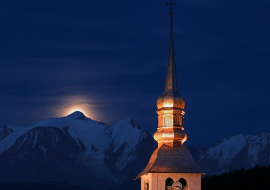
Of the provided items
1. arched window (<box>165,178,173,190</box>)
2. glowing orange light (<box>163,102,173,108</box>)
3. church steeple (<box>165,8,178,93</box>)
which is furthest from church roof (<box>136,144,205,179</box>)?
church steeple (<box>165,8,178,93</box>)

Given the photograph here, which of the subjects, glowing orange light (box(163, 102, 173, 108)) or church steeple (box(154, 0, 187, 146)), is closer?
church steeple (box(154, 0, 187, 146))

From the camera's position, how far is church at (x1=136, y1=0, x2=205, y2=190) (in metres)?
64.2

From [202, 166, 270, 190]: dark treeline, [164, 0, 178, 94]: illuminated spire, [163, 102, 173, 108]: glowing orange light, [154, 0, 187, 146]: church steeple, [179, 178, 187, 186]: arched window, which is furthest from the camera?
[202, 166, 270, 190]: dark treeline

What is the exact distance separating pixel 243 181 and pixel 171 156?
74525 mm

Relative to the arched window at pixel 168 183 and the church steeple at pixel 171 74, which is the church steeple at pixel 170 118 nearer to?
the church steeple at pixel 171 74

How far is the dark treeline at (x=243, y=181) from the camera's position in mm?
134375

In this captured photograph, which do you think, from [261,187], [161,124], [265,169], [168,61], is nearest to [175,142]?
[161,124]

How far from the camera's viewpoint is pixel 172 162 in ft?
213

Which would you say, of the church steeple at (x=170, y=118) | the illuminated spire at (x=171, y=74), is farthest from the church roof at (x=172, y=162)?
the illuminated spire at (x=171, y=74)

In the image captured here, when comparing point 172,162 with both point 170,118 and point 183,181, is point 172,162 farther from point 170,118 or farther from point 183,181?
point 170,118

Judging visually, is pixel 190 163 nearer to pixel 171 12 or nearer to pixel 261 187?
pixel 171 12

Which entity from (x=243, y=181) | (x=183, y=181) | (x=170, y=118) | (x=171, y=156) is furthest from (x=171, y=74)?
(x=243, y=181)

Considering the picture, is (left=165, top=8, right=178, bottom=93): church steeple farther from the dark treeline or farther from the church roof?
the dark treeline

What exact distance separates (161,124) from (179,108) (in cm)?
226
